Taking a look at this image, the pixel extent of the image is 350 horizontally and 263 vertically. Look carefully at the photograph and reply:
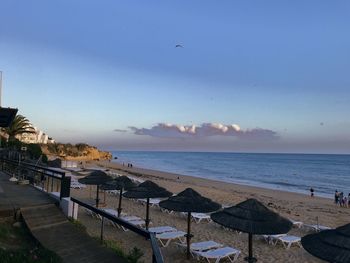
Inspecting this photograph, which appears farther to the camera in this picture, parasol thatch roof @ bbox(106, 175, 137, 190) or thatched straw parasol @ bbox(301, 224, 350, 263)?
parasol thatch roof @ bbox(106, 175, 137, 190)

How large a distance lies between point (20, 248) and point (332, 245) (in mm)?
4964

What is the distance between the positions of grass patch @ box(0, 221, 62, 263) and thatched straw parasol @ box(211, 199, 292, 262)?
358 cm

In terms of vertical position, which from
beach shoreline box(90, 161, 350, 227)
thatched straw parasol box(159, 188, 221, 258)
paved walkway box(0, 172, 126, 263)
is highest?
thatched straw parasol box(159, 188, 221, 258)

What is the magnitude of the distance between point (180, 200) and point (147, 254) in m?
1.78

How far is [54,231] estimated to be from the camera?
7.66 m

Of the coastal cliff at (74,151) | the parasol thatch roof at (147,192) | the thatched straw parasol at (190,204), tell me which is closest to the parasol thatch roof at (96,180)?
the parasol thatch roof at (147,192)

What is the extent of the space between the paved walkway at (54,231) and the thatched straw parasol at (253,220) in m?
2.53

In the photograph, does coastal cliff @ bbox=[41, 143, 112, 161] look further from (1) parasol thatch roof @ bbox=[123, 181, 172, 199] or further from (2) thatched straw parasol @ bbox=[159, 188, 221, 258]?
(2) thatched straw parasol @ bbox=[159, 188, 221, 258]

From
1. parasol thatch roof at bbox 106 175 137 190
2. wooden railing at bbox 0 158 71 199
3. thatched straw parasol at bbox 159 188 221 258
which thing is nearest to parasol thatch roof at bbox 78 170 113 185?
parasol thatch roof at bbox 106 175 137 190

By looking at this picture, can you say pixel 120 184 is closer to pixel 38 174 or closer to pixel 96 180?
pixel 96 180

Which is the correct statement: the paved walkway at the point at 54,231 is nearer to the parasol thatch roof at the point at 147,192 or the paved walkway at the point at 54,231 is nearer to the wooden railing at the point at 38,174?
the wooden railing at the point at 38,174

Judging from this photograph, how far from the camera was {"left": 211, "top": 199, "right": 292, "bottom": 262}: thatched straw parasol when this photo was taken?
7.42m

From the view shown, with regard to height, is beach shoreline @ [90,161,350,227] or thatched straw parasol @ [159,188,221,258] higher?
thatched straw parasol @ [159,188,221,258]

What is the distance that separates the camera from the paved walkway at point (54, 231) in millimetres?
6461
